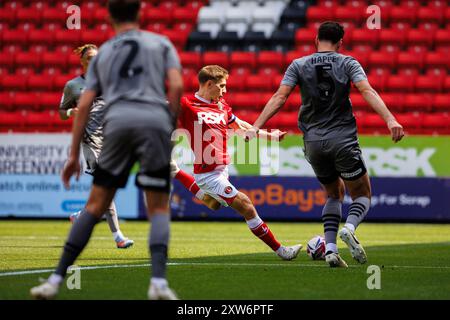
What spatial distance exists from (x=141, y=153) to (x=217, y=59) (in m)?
17.1

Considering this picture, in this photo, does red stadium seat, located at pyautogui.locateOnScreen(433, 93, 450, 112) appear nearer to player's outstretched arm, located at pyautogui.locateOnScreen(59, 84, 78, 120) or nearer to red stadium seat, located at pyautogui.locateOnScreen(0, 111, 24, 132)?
red stadium seat, located at pyautogui.locateOnScreen(0, 111, 24, 132)

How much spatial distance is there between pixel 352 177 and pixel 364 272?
99cm

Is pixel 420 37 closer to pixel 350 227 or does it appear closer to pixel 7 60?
pixel 7 60

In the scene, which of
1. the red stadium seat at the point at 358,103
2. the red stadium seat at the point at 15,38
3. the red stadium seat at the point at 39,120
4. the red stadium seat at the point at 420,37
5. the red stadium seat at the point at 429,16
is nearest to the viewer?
the red stadium seat at the point at 358,103

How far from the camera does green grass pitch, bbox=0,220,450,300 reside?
21.1ft

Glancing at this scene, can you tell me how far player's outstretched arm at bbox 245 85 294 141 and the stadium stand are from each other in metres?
11.3

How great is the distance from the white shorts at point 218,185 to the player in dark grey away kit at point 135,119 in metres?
3.54

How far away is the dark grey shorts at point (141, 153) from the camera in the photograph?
564 centimetres

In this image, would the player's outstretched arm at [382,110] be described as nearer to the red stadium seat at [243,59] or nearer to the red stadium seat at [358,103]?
the red stadium seat at [358,103]

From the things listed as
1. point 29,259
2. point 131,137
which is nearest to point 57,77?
point 29,259

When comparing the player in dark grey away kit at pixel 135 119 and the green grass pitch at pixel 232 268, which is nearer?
the player in dark grey away kit at pixel 135 119

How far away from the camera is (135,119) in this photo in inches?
Answer: 222

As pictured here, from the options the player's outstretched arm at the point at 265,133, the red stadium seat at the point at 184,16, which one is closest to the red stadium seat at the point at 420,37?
the red stadium seat at the point at 184,16
